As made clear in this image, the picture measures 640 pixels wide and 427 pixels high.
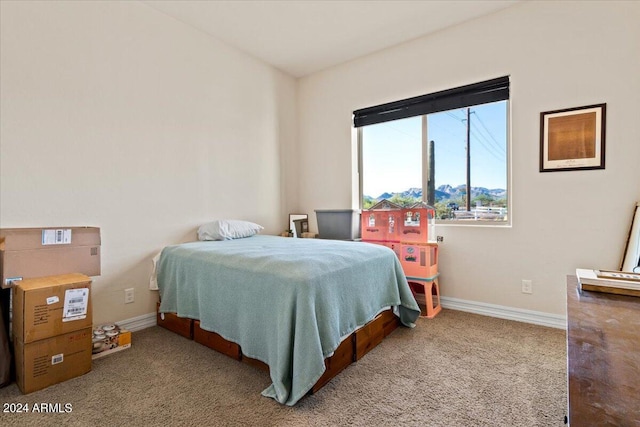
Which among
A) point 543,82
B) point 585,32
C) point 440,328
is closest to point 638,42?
point 585,32

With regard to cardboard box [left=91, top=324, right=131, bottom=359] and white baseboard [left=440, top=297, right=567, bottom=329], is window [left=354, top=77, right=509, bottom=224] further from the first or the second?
cardboard box [left=91, top=324, right=131, bottom=359]

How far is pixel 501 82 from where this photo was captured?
2.77m

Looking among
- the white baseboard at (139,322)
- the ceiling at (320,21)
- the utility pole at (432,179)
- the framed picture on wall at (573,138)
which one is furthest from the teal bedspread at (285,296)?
the ceiling at (320,21)

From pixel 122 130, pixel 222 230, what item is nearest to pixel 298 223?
pixel 222 230

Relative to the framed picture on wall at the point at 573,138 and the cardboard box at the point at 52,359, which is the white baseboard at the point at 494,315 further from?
the framed picture on wall at the point at 573,138

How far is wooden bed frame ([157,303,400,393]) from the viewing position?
184cm

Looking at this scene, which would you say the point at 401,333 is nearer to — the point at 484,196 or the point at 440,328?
the point at 440,328

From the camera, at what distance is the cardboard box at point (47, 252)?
1.85 metres

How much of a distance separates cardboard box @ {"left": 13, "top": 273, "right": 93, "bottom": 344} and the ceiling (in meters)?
2.33

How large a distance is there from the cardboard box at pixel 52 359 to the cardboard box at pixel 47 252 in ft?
1.34

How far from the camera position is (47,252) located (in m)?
1.99

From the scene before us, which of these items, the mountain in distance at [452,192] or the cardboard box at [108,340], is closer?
the cardboard box at [108,340]

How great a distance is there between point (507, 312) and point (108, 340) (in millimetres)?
3159

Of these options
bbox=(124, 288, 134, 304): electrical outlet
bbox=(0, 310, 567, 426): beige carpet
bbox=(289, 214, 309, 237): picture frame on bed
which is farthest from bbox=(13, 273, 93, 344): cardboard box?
bbox=(289, 214, 309, 237): picture frame on bed
